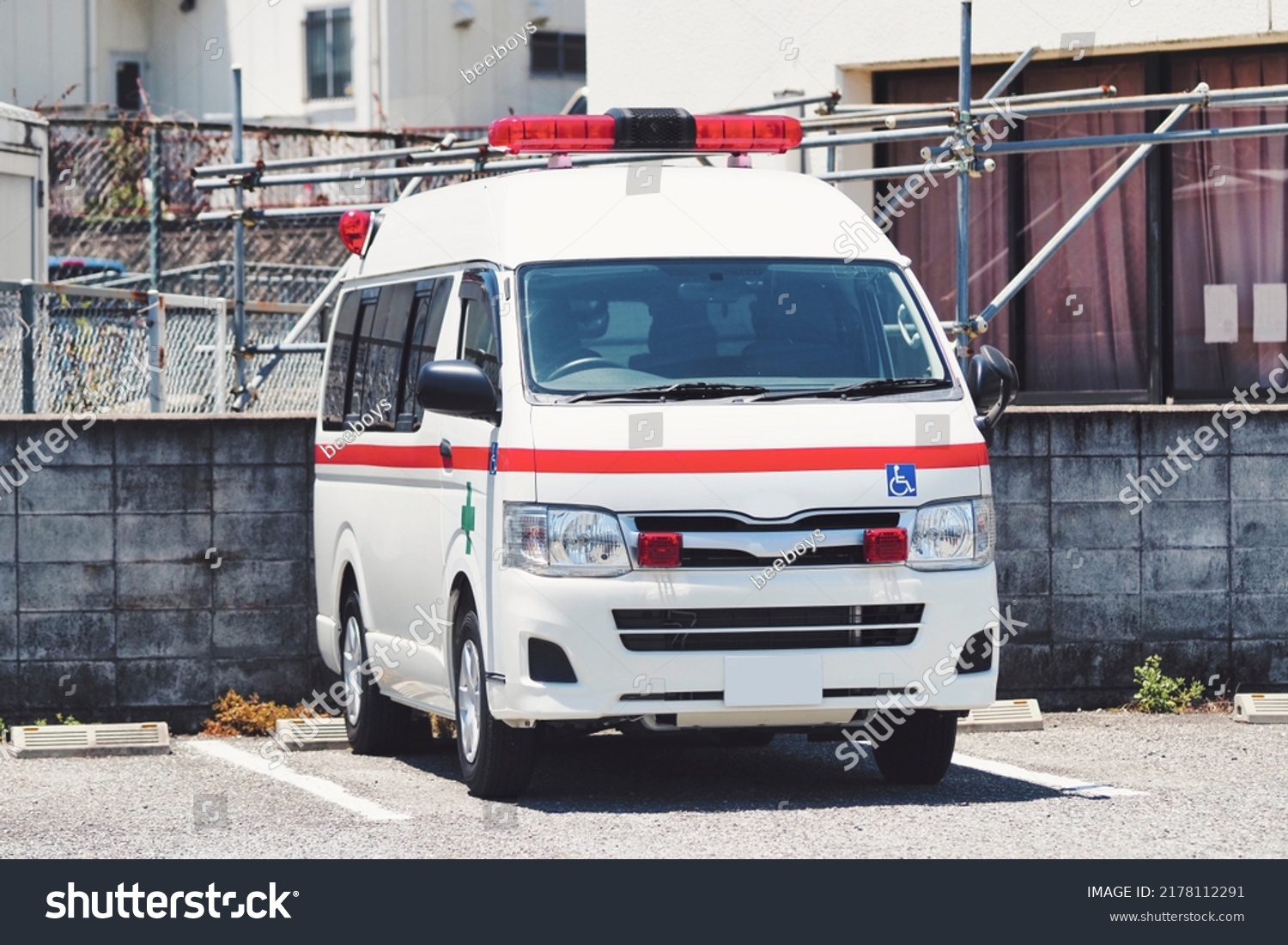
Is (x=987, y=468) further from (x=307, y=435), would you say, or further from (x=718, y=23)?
(x=718, y=23)

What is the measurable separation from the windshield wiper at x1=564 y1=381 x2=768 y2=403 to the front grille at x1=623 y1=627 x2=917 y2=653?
34.6 inches

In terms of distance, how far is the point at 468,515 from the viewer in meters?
8.20

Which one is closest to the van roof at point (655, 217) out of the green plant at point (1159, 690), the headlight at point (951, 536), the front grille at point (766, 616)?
the headlight at point (951, 536)

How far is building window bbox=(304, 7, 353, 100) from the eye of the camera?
3447 cm

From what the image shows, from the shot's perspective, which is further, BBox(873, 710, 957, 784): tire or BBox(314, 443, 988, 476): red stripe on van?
BBox(873, 710, 957, 784): tire

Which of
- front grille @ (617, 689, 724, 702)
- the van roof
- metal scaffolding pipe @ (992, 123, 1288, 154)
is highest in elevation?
metal scaffolding pipe @ (992, 123, 1288, 154)

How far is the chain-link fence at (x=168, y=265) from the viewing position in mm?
12164

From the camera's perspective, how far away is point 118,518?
1059cm

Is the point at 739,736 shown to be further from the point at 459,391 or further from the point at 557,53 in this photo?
the point at 557,53

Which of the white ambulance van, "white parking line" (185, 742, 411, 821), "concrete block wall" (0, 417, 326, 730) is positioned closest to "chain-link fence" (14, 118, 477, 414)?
"concrete block wall" (0, 417, 326, 730)

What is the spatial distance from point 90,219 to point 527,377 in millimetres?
22717

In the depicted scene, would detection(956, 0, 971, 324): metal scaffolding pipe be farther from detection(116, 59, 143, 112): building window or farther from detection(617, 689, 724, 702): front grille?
detection(116, 59, 143, 112): building window

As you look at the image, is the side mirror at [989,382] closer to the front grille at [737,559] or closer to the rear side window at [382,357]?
the front grille at [737,559]

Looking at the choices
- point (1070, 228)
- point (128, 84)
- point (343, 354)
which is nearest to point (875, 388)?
point (343, 354)
